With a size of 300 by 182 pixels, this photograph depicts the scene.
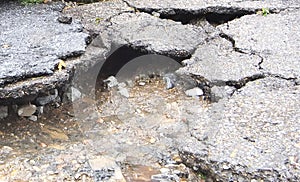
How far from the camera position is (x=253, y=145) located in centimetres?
242

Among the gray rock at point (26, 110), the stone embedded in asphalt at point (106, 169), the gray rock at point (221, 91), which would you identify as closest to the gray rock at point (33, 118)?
the gray rock at point (26, 110)

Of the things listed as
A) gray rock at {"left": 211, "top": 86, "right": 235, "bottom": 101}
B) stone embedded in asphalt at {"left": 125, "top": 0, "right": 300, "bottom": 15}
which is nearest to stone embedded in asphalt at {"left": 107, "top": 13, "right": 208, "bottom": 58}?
stone embedded in asphalt at {"left": 125, "top": 0, "right": 300, "bottom": 15}

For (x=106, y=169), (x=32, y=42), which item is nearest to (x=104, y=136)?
(x=106, y=169)

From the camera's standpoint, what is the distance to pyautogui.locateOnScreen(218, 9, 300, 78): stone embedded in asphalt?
3.17 m

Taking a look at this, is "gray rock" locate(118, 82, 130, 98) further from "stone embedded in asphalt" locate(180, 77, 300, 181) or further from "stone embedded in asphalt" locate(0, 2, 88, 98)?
"stone embedded in asphalt" locate(180, 77, 300, 181)

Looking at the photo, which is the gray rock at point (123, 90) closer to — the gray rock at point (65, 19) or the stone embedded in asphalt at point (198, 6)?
the gray rock at point (65, 19)

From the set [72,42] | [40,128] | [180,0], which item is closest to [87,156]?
[40,128]

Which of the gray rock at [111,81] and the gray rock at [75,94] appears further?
the gray rock at [111,81]

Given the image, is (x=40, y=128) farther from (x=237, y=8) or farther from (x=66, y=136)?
(x=237, y=8)

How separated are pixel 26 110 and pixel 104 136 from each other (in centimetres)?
55

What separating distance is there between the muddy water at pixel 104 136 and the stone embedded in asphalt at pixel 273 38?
595 millimetres

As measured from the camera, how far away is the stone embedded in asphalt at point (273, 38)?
317cm

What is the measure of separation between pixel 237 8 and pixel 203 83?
1049 mm

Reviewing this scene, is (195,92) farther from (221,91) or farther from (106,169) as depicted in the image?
(106,169)
